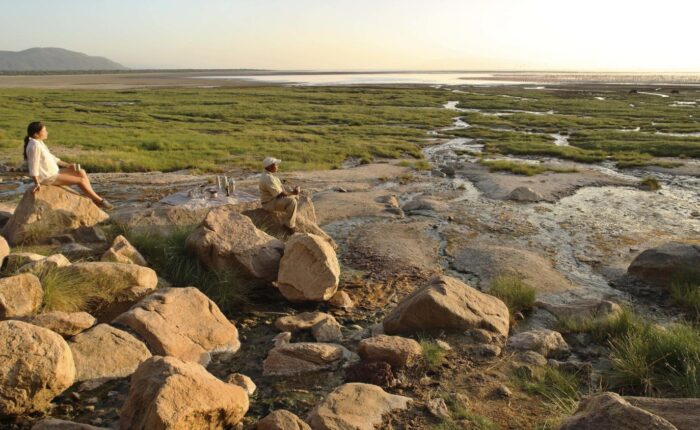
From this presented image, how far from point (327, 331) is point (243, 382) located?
1.99 meters

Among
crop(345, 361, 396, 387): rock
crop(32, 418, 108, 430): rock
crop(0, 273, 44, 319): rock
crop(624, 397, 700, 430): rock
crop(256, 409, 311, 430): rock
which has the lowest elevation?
crop(345, 361, 396, 387): rock

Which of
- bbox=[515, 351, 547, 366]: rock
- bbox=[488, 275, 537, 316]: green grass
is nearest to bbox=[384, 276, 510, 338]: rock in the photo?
bbox=[515, 351, 547, 366]: rock

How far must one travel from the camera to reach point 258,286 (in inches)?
419

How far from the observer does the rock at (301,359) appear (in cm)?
770

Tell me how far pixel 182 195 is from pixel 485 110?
5198 centimetres

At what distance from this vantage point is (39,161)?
11094 mm

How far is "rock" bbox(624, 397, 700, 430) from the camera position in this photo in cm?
423

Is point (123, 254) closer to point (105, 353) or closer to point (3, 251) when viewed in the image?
point (3, 251)

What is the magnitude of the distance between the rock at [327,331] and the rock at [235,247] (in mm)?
2129

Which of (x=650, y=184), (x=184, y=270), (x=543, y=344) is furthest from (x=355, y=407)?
(x=650, y=184)

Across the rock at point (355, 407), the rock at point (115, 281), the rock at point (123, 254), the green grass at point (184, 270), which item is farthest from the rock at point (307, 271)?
the rock at point (355, 407)

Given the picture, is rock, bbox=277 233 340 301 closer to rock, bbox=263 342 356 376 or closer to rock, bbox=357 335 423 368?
rock, bbox=263 342 356 376

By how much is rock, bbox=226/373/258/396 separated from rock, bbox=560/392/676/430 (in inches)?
162

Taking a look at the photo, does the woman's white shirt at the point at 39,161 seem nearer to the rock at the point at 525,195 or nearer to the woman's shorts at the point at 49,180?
the woman's shorts at the point at 49,180
